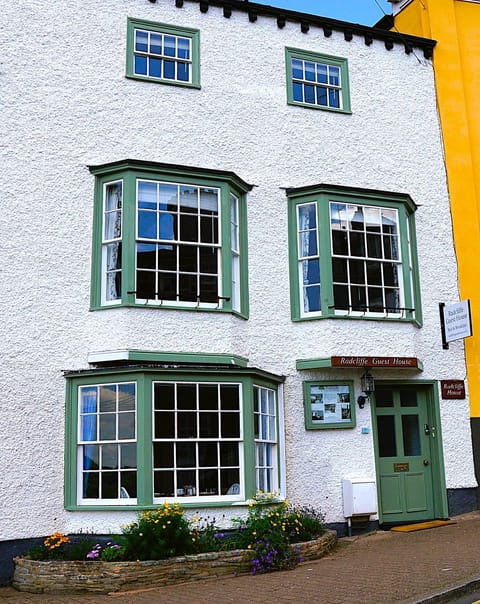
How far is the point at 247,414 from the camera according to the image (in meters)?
11.3

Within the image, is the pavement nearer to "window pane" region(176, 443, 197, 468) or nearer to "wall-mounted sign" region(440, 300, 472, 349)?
"window pane" region(176, 443, 197, 468)

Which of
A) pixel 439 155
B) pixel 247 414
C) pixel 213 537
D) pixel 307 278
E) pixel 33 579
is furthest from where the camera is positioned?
pixel 439 155

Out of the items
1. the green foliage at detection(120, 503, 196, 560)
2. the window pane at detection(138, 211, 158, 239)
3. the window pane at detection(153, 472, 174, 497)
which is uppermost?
the window pane at detection(138, 211, 158, 239)

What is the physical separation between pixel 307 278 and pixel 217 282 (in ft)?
5.94

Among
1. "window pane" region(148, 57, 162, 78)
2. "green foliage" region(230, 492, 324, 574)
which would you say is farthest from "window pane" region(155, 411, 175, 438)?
"window pane" region(148, 57, 162, 78)

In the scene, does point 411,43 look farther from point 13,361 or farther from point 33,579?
point 33,579

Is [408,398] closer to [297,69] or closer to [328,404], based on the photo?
[328,404]

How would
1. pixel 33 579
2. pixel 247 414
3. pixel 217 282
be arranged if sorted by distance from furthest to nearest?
pixel 217 282, pixel 247 414, pixel 33 579

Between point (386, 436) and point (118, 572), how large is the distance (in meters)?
5.70

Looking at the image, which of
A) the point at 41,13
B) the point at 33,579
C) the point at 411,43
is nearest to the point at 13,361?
the point at 33,579

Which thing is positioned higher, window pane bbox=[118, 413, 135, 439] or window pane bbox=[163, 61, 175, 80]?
window pane bbox=[163, 61, 175, 80]

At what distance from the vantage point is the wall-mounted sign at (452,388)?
13.5 meters

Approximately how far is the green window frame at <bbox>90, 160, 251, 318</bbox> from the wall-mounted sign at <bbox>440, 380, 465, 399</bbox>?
4066 millimetres

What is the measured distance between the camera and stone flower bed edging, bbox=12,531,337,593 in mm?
9281
